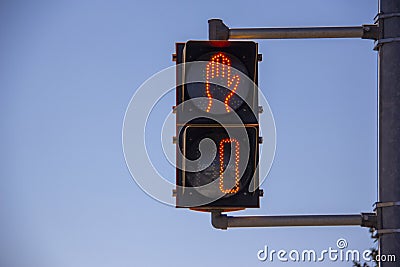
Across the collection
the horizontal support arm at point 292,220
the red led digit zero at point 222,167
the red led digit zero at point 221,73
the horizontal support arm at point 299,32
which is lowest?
the horizontal support arm at point 292,220

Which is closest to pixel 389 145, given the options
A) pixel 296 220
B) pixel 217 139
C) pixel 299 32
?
pixel 296 220

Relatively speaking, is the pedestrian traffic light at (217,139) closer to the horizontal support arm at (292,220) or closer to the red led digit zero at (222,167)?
the red led digit zero at (222,167)

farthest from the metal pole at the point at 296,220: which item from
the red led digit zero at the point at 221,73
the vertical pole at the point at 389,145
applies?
the red led digit zero at the point at 221,73

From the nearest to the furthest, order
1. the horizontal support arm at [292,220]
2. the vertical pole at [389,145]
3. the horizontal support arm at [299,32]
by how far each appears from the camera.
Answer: the vertical pole at [389,145] → the horizontal support arm at [292,220] → the horizontal support arm at [299,32]

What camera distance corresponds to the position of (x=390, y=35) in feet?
33.1

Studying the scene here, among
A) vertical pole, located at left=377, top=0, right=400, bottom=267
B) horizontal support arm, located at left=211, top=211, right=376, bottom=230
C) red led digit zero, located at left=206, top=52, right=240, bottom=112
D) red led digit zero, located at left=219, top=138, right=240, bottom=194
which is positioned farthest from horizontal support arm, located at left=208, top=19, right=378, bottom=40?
horizontal support arm, located at left=211, top=211, right=376, bottom=230

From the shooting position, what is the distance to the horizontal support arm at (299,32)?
1026cm

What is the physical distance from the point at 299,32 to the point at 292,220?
1.39 meters

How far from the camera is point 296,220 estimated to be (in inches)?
403

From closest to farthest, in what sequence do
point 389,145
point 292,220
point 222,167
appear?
1. point 222,167
2. point 389,145
3. point 292,220

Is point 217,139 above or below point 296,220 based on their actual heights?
above

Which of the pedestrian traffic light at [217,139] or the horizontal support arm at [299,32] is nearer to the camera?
the pedestrian traffic light at [217,139]

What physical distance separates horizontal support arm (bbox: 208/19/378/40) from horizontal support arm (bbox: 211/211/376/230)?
133 centimetres

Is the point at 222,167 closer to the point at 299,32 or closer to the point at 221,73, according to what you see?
the point at 221,73
